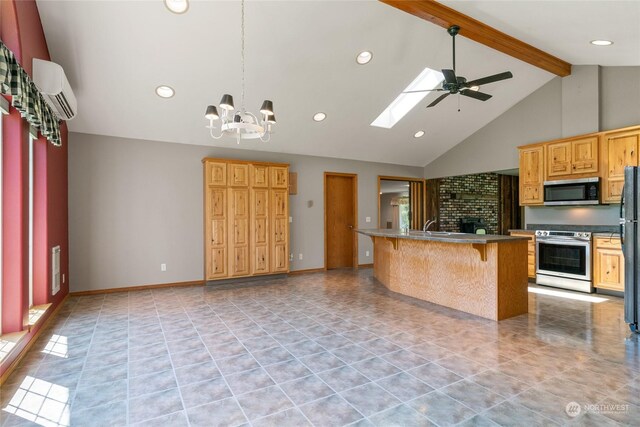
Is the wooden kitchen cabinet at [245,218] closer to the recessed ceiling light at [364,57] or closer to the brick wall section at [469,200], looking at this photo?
the recessed ceiling light at [364,57]

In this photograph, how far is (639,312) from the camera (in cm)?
316

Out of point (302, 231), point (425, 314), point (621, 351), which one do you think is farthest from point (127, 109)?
point (621, 351)

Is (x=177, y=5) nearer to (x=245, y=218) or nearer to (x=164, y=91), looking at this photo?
(x=164, y=91)

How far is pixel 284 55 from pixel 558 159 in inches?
181

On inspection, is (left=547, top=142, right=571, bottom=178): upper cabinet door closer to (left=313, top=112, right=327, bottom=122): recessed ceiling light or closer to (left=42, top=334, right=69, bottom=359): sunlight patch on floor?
(left=313, top=112, right=327, bottom=122): recessed ceiling light

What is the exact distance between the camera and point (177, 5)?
322cm

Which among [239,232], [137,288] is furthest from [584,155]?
[137,288]

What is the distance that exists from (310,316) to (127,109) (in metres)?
3.78

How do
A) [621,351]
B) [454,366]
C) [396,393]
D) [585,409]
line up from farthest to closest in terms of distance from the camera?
[621,351], [454,366], [396,393], [585,409]

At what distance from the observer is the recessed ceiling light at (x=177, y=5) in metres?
3.18

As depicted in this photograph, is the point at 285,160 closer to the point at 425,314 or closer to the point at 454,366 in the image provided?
the point at 425,314

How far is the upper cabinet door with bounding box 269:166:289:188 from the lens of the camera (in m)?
5.91

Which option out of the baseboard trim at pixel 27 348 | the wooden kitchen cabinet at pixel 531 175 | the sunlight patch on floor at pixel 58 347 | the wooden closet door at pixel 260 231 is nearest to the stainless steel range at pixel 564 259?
the wooden kitchen cabinet at pixel 531 175

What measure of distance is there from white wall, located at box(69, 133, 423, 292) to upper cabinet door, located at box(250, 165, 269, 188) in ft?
1.63
